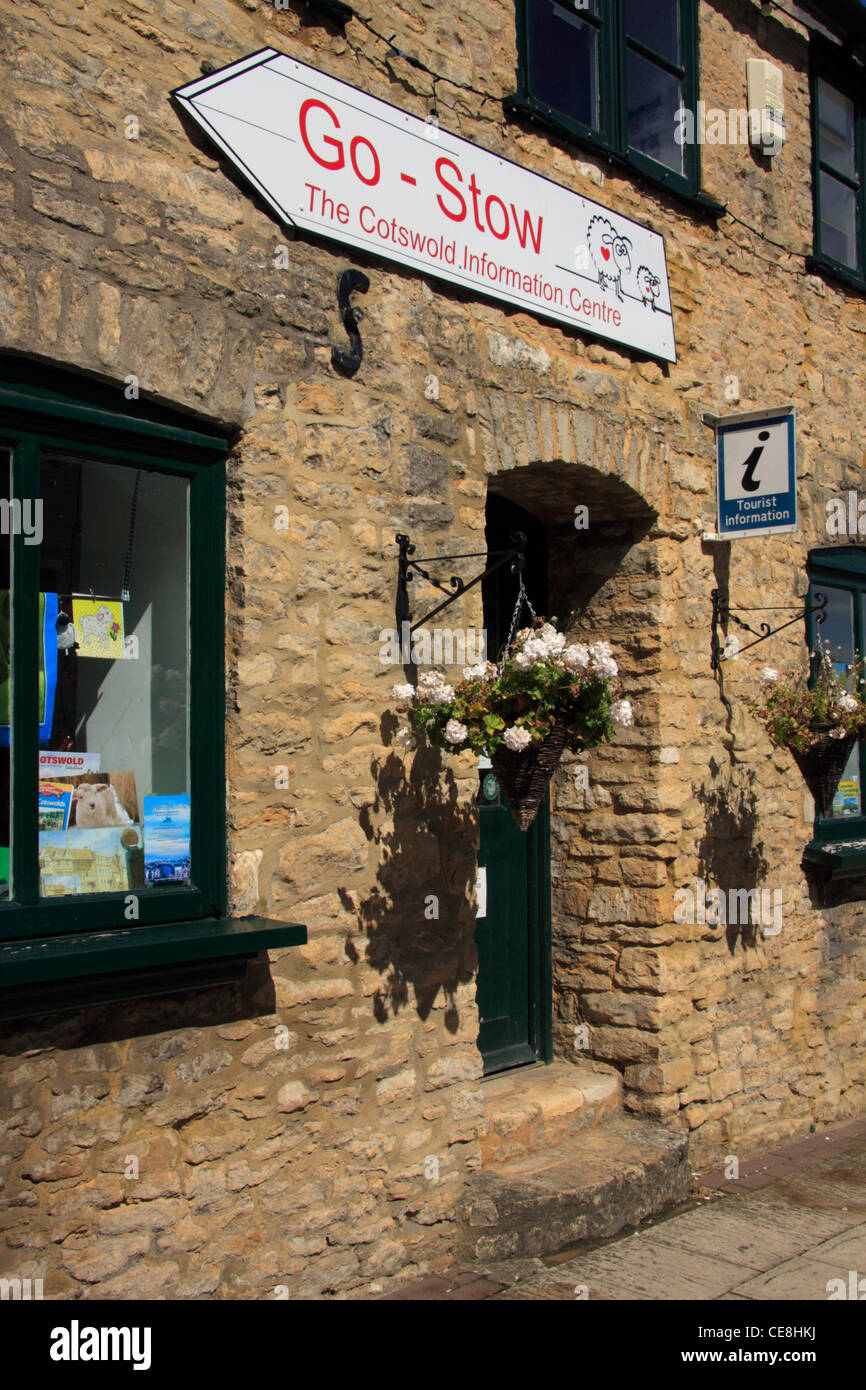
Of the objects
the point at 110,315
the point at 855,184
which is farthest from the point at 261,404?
Result: the point at 855,184

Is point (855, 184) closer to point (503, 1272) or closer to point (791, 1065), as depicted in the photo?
point (791, 1065)

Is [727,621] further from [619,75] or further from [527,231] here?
[619,75]

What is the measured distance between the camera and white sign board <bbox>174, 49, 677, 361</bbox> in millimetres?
4105

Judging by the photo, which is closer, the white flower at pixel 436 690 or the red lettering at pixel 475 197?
the white flower at pixel 436 690

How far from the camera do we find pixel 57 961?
3334 millimetres

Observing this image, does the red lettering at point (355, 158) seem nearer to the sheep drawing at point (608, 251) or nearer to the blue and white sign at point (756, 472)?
the sheep drawing at point (608, 251)

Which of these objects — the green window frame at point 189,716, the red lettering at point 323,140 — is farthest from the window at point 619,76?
the green window frame at point 189,716

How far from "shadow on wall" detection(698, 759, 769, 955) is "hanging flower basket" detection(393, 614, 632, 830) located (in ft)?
6.56

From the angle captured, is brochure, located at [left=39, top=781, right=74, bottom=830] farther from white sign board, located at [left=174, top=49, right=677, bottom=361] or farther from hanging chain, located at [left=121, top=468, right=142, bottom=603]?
white sign board, located at [left=174, top=49, right=677, bottom=361]

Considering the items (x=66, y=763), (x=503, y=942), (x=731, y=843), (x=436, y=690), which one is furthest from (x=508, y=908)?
(x=66, y=763)

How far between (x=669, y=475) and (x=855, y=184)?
3.23m

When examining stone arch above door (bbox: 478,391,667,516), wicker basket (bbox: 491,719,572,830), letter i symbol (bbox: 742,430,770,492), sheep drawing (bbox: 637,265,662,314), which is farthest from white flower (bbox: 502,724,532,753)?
sheep drawing (bbox: 637,265,662,314)

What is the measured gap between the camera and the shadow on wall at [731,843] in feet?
20.1

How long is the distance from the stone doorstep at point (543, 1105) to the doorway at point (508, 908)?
14 centimetres
